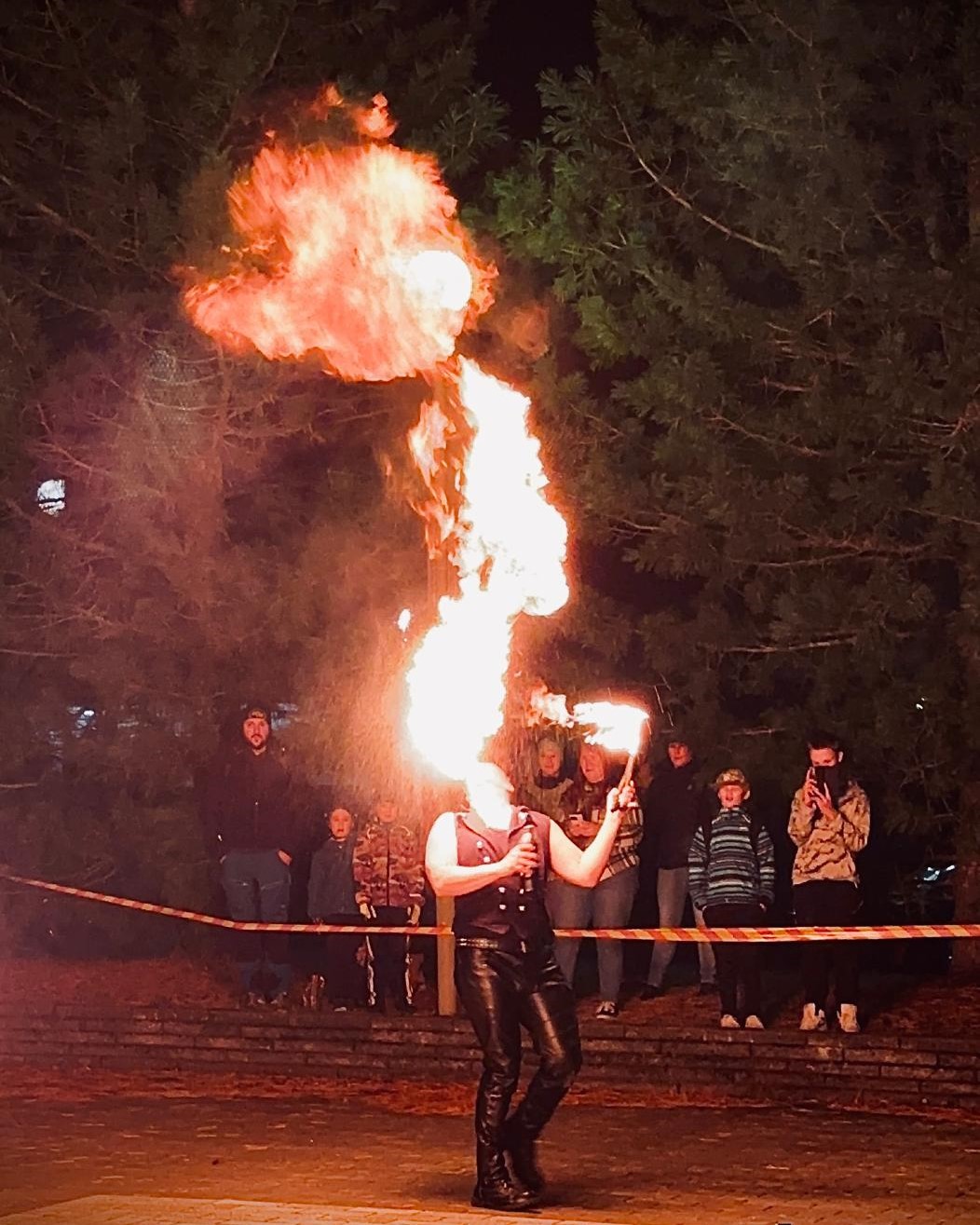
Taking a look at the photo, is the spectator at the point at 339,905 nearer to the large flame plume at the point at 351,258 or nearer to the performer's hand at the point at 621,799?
the large flame plume at the point at 351,258

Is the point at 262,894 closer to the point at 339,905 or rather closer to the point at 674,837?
the point at 339,905

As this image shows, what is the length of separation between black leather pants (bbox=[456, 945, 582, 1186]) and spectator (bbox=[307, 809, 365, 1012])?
547cm

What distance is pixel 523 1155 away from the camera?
27.9 feet

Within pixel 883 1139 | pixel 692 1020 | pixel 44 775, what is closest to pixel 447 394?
pixel 692 1020

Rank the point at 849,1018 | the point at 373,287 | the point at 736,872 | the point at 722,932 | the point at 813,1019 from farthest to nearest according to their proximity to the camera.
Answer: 1. the point at 373,287
2. the point at 736,872
3. the point at 813,1019
4. the point at 849,1018
5. the point at 722,932

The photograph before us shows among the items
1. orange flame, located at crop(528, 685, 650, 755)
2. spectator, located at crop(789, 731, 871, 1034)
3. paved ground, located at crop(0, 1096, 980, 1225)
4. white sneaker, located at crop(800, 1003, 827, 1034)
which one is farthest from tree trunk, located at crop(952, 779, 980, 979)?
orange flame, located at crop(528, 685, 650, 755)

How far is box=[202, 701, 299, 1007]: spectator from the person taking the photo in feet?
46.1

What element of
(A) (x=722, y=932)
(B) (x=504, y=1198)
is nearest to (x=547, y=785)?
(A) (x=722, y=932)

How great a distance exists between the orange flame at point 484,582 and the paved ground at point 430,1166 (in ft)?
6.60

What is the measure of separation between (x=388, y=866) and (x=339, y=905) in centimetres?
48

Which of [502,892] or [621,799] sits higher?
[621,799]

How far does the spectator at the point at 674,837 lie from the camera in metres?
13.6

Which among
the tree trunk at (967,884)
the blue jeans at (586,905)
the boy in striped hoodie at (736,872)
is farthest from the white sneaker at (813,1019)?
the tree trunk at (967,884)

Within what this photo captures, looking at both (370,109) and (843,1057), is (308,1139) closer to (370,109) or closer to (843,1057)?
(843,1057)
